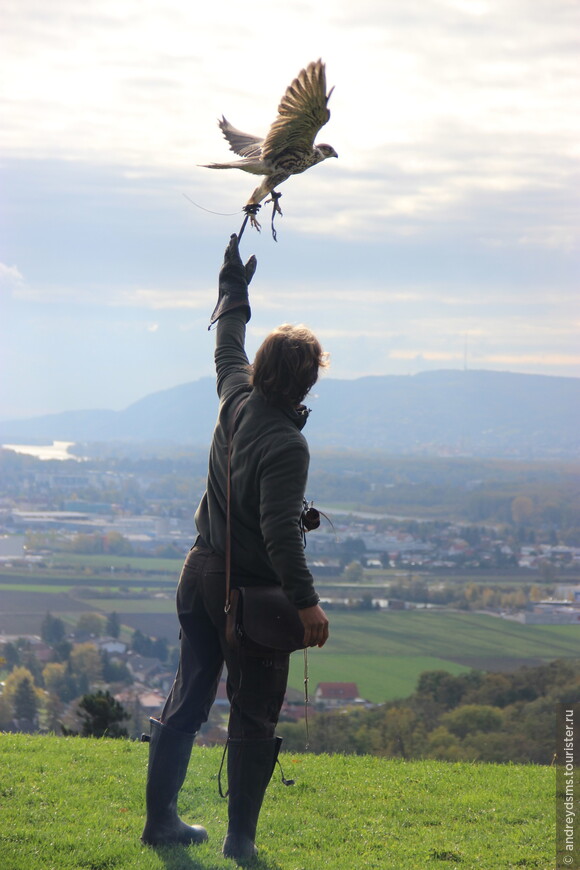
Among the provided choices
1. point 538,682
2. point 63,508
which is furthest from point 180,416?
point 538,682

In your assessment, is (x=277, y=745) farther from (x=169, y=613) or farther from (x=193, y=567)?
(x=169, y=613)

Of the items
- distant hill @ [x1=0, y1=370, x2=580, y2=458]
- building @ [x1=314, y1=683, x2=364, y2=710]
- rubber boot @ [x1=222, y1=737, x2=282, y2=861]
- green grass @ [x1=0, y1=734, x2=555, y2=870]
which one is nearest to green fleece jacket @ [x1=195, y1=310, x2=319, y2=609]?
rubber boot @ [x1=222, y1=737, x2=282, y2=861]

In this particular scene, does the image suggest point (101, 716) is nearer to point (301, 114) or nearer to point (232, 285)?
point (232, 285)

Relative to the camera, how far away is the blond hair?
12.4 ft

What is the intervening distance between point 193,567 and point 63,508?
359ft

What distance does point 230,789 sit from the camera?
400cm

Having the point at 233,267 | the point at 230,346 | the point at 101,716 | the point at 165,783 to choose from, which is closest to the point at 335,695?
the point at 101,716

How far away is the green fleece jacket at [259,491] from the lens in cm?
366

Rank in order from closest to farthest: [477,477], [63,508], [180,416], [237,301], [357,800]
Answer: [237,301]
[357,800]
[63,508]
[477,477]
[180,416]

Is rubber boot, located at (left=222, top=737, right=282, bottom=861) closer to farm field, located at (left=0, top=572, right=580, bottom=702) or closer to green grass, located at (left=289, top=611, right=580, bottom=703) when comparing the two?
green grass, located at (left=289, top=611, right=580, bottom=703)

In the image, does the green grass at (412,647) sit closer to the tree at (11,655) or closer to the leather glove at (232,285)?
the tree at (11,655)

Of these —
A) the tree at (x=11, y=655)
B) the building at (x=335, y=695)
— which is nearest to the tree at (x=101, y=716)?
the building at (x=335, y=695)

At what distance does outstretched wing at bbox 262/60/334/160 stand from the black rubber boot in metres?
2.73

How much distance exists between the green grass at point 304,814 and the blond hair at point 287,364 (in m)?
1.99
